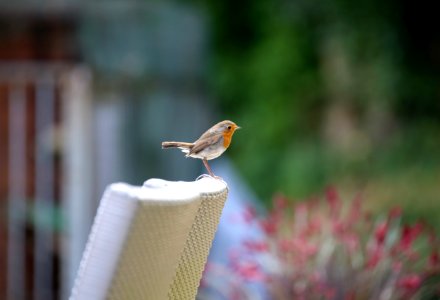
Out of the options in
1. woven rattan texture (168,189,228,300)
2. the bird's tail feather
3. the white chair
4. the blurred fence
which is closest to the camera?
the white chair

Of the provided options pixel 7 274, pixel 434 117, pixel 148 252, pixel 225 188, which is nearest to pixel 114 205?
pixel 148 252

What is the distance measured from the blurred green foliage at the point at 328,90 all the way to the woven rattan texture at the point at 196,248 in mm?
5526

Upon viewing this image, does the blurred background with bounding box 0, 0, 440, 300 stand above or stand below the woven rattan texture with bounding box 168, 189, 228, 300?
below

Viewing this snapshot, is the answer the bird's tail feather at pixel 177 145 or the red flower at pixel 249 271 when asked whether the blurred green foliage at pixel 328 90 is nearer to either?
the red flower at pixel 249 271

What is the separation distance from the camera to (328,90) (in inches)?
397

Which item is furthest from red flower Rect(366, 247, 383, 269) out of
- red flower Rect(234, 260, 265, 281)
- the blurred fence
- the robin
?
the blurred fence

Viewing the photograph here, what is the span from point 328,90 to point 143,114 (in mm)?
4558

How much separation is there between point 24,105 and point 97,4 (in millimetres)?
1124

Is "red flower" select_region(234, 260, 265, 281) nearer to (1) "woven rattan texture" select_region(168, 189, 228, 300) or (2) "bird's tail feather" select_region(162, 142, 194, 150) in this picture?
(2) "bird's tail feather" select_region(162, 142, 194, 150)

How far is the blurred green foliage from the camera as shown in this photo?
→ 832 cm

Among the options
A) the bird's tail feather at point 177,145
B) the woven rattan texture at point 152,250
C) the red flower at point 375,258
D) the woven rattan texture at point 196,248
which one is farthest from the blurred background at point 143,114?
the woven rattan texture at point 152,250

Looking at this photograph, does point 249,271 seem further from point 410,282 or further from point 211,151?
point 211,151

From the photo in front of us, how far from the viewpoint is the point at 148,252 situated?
1.21m

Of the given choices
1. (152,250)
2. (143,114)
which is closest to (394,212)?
(152,250)
